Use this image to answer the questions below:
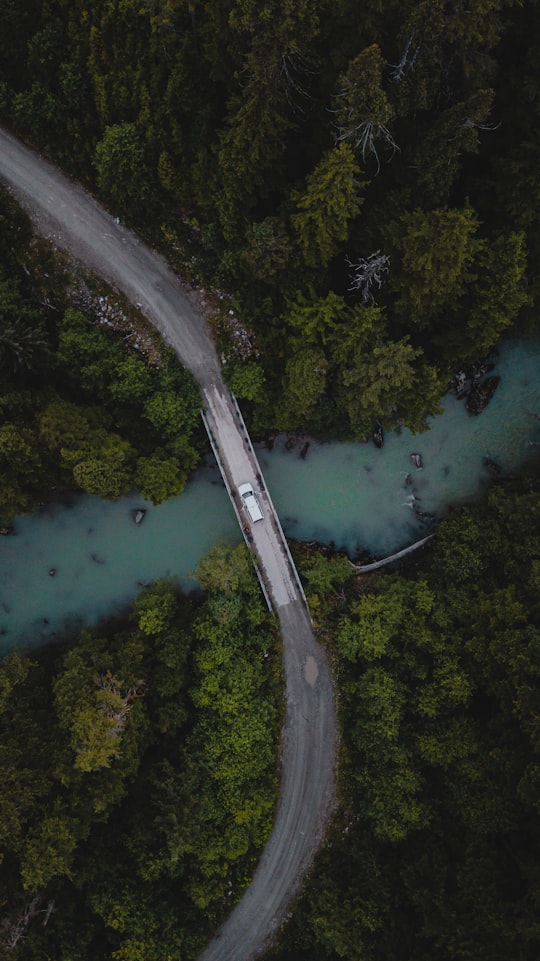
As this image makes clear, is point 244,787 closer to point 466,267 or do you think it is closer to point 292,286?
point 292,286

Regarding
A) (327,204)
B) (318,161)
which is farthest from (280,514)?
(318,161)

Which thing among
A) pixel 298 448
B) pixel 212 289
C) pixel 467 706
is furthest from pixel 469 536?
pixel 212 289

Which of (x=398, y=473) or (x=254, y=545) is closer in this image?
(x=254, y=545)

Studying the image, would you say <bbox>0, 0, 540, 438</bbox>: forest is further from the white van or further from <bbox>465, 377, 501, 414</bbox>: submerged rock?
the white van

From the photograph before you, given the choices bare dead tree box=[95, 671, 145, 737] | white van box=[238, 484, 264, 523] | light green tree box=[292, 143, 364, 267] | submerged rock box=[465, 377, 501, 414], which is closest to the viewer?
light green tree box=[292, 143, 364, 267]

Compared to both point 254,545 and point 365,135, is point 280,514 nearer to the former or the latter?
point 254,545

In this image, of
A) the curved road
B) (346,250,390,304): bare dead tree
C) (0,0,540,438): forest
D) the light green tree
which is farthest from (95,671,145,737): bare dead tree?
(346,250,390,304): bare dead tree
